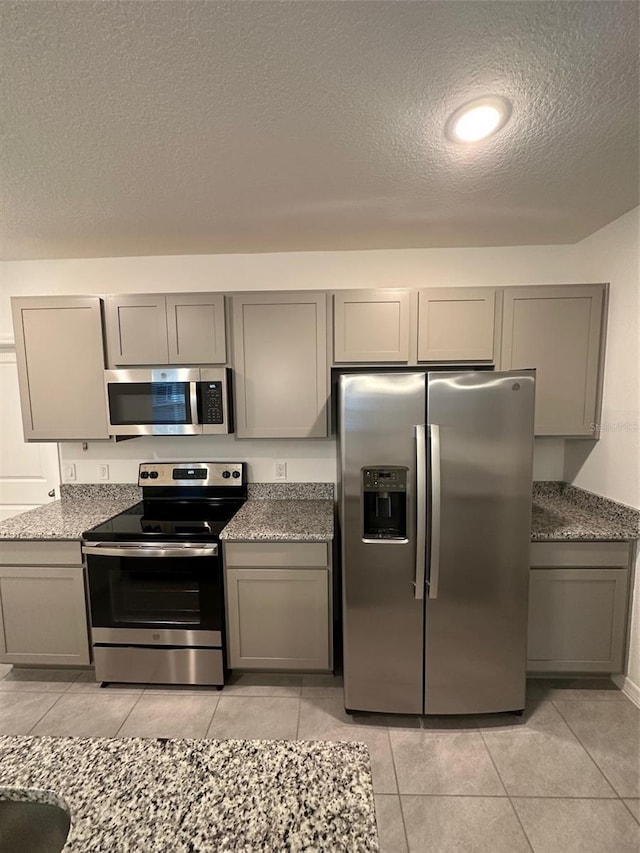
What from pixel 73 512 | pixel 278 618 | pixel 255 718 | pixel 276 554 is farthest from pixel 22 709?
pixel 276 554

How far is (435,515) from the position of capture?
68.6 inches

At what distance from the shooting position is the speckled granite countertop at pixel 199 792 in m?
0.59

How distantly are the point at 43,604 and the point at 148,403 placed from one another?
1.29 metres

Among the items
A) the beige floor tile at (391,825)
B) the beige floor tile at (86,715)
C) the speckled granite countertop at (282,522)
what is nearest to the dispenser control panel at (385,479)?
the speckled granite countertop at (282,522)

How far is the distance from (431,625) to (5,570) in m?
2.36

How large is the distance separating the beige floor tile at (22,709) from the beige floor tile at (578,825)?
233cm

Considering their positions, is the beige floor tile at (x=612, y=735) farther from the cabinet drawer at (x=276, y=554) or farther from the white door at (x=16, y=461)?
the white door at (x=16, y=461)

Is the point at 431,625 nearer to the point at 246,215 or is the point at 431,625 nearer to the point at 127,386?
the point at 127,386

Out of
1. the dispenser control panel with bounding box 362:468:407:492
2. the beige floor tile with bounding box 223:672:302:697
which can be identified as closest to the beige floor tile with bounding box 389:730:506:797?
the beige floor tile with bounding box 223:672:302:697

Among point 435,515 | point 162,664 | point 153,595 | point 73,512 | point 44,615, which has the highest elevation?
point 435,515

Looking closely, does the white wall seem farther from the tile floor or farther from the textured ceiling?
the tile floor

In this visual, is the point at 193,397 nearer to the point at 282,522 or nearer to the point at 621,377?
the point at 282,522

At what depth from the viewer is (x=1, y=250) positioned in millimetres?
2393

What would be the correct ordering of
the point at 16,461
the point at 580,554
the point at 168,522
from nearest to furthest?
1. the point at 580,554
2. the point at 168,522
3. the point at 16,461
